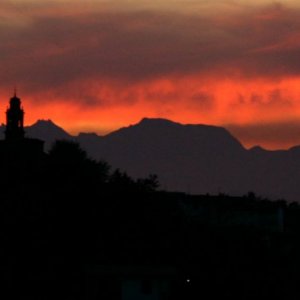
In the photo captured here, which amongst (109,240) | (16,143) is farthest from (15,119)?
(109,240)

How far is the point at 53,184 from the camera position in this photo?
8362cm

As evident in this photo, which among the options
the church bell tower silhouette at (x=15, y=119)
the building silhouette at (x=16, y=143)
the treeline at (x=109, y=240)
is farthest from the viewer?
the church bell tower silhouette at (x=15, y=119)

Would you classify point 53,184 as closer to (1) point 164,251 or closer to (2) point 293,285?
(1) point 164,251

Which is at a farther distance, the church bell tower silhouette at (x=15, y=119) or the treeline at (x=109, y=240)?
the church bell tower silhouette at (x=15, y=119)

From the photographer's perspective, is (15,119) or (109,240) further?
(15,119)

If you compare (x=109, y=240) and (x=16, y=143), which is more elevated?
(x=16, y=143)

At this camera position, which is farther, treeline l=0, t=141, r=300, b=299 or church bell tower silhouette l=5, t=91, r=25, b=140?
church bell tower silhouette l=5, t=91, r=25, b=140

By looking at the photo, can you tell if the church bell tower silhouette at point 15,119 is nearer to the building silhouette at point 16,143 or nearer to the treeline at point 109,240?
the building silhouette at point 16,143

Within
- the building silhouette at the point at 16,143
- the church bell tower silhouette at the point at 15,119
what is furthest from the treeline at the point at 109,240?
the church bell tower silhouette at the point at 15,119

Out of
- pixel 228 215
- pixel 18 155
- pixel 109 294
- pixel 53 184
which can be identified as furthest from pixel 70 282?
pixel 228 215

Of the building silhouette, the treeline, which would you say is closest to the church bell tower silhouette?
the building silhouette

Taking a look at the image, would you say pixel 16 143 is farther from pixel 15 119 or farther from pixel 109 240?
pixel 109 240

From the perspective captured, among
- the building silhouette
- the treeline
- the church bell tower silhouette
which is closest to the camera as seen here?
the treeline

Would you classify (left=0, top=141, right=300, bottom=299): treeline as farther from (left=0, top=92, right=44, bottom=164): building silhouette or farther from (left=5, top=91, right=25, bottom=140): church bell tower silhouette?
(left=5, top=91, right=25, bottom=140): church bell tower silhouette
